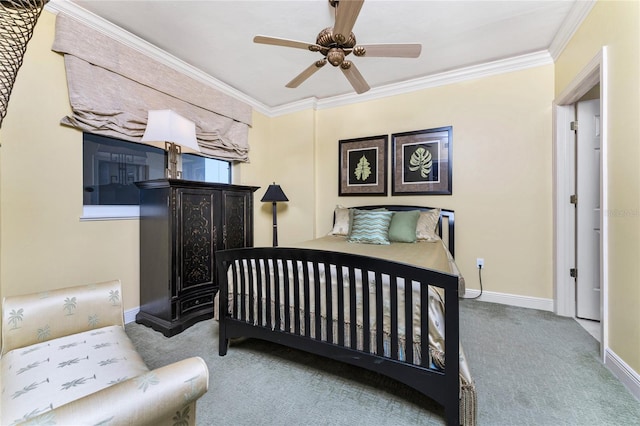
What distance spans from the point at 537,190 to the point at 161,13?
12.6ft

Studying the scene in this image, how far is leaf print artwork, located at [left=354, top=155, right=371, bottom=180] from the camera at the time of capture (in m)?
3.60

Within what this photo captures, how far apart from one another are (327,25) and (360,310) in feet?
7.52

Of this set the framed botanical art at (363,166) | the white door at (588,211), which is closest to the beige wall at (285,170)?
the framed botanical art at (363,166)

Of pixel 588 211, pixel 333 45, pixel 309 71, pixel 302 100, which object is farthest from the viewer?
pixel 302 100

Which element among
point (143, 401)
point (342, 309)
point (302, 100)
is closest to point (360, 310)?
point (342, 309)

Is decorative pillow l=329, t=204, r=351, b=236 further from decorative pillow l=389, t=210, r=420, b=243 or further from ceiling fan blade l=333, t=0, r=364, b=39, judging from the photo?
ceiling fan blade l=333, t=0, r=364, b=39

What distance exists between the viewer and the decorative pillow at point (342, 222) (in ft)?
10.6

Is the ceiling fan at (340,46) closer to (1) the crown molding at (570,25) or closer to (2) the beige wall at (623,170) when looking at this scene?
(2) the beige wall at (623,170)

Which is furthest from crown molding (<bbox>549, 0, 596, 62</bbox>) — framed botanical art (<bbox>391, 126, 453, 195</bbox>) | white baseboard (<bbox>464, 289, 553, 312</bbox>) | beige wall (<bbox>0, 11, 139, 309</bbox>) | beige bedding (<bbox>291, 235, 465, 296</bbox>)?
beige wall (<bbox>0, 11, 139, 309</bbox>)

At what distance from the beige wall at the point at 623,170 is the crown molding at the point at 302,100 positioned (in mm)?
511

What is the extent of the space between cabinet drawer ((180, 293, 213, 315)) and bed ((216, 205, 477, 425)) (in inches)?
24.8

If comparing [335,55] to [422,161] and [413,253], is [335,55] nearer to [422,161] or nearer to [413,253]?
[413,253]

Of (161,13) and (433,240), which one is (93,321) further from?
(433,240)

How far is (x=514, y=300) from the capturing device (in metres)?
2.83
